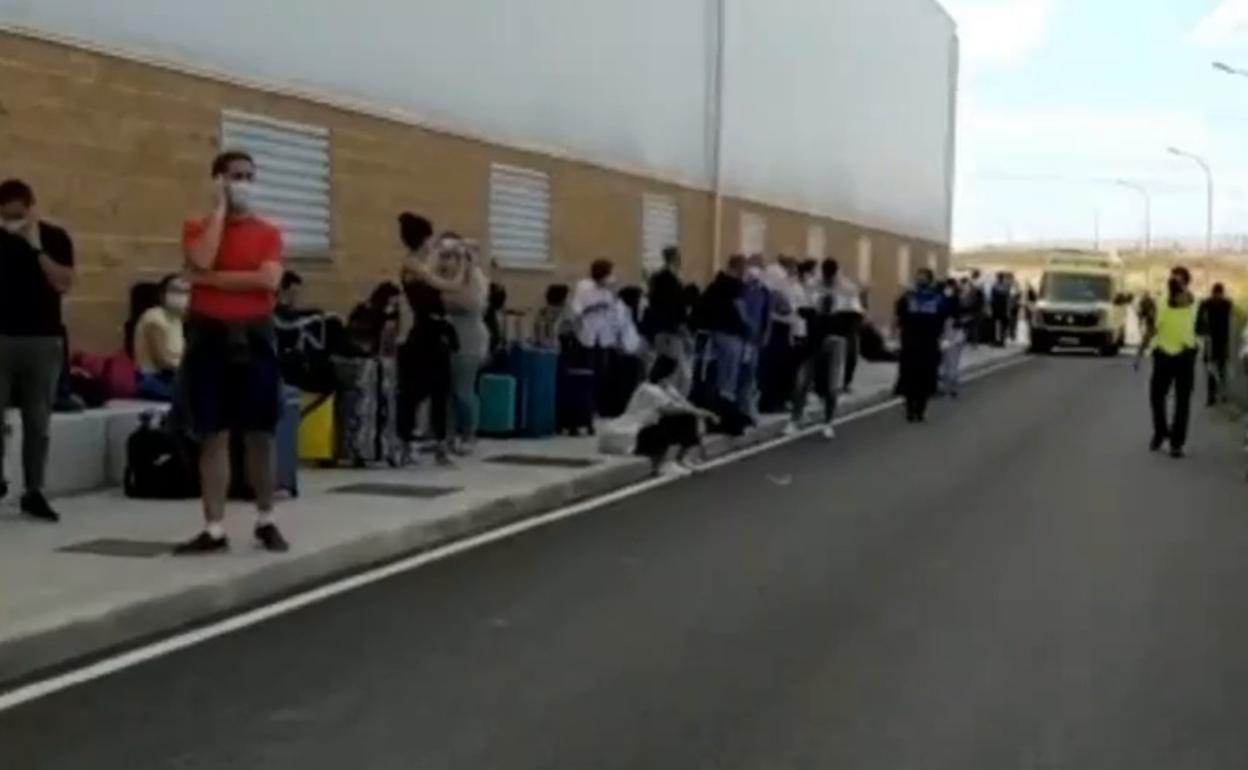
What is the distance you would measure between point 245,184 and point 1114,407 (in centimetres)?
2371

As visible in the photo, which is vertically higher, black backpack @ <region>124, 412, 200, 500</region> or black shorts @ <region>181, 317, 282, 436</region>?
black shorts @ <region>181, 317, 282, 436</region>

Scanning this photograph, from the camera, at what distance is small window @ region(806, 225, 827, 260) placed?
50375mm

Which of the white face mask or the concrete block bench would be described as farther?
the concrete block bench

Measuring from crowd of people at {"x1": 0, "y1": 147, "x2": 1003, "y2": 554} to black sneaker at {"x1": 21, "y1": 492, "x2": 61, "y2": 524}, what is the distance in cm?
1

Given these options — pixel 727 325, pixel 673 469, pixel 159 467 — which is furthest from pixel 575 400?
pixel 159 467

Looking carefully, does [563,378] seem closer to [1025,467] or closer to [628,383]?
[628,383]

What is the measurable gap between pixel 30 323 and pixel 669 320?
9.95 m

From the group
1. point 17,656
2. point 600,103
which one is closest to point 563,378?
point 600,103

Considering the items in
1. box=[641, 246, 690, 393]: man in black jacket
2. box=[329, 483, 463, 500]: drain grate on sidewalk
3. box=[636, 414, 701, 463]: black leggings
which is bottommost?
box=[329, 483, 463, 500]: drain grate on sidewalk

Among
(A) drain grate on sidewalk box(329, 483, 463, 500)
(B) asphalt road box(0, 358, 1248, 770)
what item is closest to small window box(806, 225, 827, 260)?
(B) asphalt road box(0, 358, 1248, 770)

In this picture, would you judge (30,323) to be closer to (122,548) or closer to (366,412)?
(122,548)

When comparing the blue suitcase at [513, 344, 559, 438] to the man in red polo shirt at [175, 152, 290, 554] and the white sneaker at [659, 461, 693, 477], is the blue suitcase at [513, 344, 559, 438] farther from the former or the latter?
the man in red polo shirt at [175, 152, 290, 554]

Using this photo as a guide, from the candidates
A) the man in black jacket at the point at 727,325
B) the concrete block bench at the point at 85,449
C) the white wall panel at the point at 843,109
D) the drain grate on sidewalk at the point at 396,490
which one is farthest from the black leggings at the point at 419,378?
the white wall panel at the point at 843,109

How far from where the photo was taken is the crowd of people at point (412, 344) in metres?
12.5
